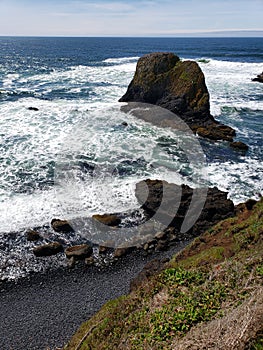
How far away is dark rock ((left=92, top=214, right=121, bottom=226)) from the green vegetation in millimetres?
6301

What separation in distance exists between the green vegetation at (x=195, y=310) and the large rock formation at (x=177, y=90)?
21.2 meters

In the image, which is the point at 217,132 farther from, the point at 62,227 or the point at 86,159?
the point at 62,227

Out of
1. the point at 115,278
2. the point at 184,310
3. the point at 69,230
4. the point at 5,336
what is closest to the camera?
the point at 184,310

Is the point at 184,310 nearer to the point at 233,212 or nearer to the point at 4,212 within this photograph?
the point at 233,212

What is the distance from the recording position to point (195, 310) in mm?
7156

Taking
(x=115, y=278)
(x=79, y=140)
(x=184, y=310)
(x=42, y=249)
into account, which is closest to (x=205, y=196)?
(x=115, y=278)

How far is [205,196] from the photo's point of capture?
57.5ft

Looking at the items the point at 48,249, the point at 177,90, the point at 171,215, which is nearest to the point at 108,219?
the point at 171,215

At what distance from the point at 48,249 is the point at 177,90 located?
2480 centimetres

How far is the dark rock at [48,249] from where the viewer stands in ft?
46.6

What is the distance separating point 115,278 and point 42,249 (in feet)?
12.2

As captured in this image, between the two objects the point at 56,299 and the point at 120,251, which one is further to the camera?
the point at 120,251

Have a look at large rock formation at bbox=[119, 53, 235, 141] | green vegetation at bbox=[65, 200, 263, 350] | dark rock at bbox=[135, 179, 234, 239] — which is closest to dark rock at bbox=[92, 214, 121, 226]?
dark rock at bbox=[135, 179, 234, 239]

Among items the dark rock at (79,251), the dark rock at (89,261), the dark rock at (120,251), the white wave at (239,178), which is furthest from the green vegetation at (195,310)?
the white wave at (239,178)
